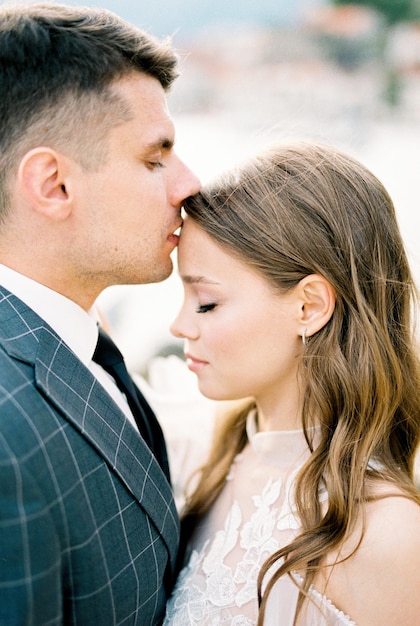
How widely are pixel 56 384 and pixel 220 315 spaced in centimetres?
44

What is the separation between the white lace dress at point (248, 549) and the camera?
1.42 metres

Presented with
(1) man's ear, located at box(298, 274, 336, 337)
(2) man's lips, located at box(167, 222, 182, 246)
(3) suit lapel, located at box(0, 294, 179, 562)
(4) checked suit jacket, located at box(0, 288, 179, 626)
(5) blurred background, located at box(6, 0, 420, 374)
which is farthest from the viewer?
(5) blurred background, located at box(6, 0, 420, 374)

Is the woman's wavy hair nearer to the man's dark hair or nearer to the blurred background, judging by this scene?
the man's dark hair

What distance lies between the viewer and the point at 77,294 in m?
1.59

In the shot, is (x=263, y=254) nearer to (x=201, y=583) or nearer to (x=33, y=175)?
(x=33, y=175)

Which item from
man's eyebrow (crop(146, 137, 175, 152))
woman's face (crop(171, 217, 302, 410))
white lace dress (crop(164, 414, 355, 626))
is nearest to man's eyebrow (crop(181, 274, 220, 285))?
woman's face (crop(171, 217, 302, 410))

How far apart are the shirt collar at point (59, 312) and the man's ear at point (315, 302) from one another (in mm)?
502

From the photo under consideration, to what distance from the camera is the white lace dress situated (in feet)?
4.67

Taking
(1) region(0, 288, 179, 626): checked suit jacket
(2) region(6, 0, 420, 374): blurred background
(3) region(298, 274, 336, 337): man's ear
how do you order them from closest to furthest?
(1) region(0, 288, 179, 626): checked suit jacket → (3) region(298, 274, 336, 337): man's ear → (2) region(6, 0, 420, 374): blurred background

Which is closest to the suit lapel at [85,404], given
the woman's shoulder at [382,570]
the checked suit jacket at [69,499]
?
the checked suit jacket at [69,499]

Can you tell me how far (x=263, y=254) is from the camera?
1530 millimetres

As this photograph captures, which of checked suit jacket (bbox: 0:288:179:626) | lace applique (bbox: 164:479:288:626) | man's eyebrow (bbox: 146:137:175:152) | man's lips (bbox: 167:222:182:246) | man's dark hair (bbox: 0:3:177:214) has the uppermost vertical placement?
man's dark hair (bbox: 0:3:177:214)

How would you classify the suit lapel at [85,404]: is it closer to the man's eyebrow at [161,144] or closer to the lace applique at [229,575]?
the lace applique at [229,575]

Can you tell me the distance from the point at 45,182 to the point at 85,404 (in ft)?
1.64
